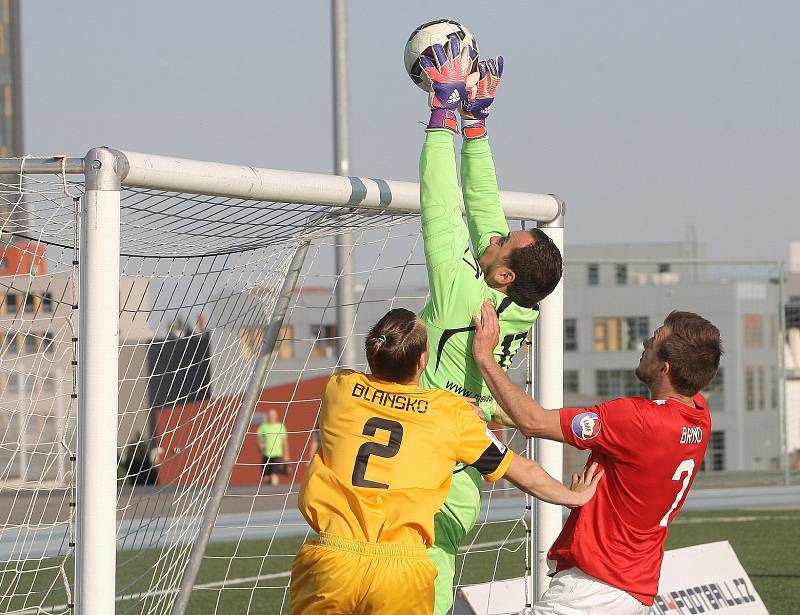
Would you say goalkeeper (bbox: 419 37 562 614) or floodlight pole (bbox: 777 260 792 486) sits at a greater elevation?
goalkeeper (bbox: 419 37 562 614)

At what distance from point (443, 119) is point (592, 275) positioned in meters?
15.5

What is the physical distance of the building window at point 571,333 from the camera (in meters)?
23.6

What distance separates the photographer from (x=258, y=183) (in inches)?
203

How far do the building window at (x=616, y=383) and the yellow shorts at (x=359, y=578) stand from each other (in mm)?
16318

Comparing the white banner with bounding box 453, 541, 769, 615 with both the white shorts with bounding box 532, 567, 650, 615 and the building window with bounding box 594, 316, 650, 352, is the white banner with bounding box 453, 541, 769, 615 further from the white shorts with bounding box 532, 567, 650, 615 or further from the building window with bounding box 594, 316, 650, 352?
the building window with bounding box 594, 316, 650, 352

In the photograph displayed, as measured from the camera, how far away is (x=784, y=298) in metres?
18.4

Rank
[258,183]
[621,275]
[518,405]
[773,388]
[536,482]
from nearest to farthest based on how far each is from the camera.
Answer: [536,482] < [518,405] < [258,183] < [621,275] < [773,388]

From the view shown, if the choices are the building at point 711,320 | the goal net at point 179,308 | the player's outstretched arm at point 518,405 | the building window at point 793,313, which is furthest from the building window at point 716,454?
the player's outstretched arm at point 518,405

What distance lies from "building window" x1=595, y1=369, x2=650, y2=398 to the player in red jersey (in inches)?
618

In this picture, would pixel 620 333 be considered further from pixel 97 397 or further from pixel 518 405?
pixel 97 397

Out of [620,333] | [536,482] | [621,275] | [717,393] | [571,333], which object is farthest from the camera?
[571,333]

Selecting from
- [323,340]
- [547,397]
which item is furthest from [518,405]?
[323,340]

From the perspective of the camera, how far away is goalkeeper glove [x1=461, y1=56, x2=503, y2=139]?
504cm

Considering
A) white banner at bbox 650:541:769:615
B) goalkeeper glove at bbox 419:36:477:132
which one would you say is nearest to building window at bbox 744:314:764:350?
white banner at bbox 650:541:769:615
